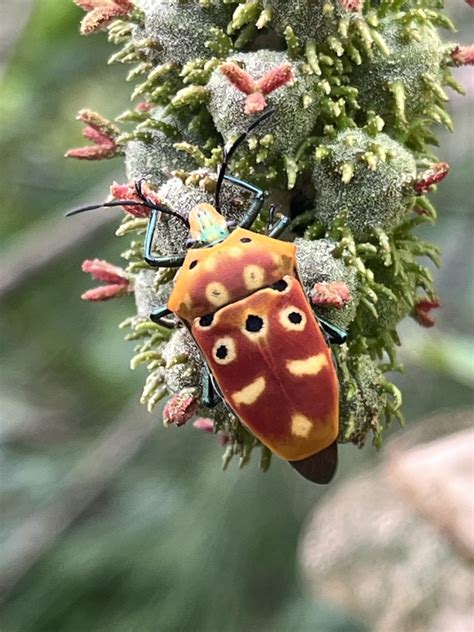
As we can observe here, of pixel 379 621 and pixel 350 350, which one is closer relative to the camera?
pixel 350 350

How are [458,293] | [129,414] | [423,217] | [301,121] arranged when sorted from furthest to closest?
[458,293], [129,414], [423,217], [301,121]

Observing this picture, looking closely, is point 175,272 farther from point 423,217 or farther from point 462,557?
point 462,557

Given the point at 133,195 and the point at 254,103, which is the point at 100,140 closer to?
the point at 133,195

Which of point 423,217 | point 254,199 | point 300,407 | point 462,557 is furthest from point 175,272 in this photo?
point 462,557

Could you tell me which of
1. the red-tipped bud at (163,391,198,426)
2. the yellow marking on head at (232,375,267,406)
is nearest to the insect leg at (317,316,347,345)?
the yellow marking on head at (232,375,267,406)

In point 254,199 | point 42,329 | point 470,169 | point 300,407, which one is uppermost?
point 254,199

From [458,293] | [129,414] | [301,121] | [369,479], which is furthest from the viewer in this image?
[458,293]

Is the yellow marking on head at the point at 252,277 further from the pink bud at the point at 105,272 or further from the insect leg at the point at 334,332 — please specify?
the pink bud at the point at 105,272

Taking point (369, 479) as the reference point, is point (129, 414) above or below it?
below

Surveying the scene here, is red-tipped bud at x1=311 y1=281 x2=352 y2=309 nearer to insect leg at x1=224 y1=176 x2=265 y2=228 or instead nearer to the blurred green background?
insect leg at x1=224 y1=176 x2=265 y2=228
